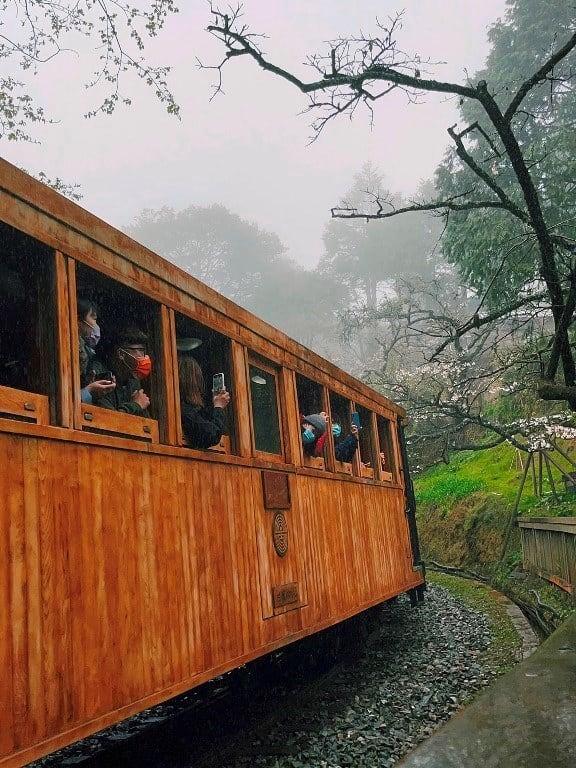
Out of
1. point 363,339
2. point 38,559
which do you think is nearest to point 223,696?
point 38,559

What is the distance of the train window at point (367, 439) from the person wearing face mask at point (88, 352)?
461cm

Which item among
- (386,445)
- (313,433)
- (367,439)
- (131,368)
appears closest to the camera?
(131,368)

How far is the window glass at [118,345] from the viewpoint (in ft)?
10.2

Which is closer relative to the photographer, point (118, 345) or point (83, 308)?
point (83, 308)

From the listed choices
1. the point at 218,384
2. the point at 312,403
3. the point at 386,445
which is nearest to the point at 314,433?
the point at 312,403

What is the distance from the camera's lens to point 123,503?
3016 millimetres

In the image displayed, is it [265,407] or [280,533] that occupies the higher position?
[265,407]

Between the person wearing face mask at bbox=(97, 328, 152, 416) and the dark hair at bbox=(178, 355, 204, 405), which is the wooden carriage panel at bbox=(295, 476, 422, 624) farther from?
the person wearing face mask at bbox=(97, 328, 152, 416)

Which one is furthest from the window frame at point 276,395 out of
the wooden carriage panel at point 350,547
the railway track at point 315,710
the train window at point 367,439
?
the train window at point 367,439

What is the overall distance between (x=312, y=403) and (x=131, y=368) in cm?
289

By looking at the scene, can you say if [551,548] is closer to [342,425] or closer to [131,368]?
[342,425]

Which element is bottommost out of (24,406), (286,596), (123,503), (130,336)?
(286,596)

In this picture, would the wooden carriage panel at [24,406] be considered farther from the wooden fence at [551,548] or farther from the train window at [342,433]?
the wooden fence at [551,548]

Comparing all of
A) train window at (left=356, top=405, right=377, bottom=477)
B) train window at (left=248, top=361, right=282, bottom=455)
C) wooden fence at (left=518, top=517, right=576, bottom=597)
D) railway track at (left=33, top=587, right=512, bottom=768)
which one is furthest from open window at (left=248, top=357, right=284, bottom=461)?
wooden fence at (left=518, top=517, right=576, bottom=597)
